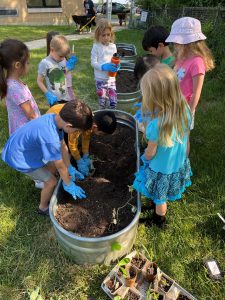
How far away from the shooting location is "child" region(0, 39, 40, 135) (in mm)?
2666

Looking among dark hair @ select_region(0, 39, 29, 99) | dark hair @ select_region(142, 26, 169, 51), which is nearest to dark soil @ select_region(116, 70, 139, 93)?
dark hair @ select_region(142, 26, 169, 51)

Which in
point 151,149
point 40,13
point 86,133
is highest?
point 40,13

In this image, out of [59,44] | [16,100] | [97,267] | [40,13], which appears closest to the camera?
[97,267]

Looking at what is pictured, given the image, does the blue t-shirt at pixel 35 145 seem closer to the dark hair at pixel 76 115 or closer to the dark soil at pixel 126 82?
the dark hair at pixel 76 115

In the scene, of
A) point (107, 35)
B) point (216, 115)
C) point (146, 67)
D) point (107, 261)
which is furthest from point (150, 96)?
point (216, 115)

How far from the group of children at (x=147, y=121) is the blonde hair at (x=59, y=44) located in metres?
0.01

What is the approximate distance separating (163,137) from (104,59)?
2.39 m

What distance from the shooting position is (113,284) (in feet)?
7.24

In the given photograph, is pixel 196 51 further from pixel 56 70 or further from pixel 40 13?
pixel 40 13

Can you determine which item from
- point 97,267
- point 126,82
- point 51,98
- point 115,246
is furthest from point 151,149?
point 126,82

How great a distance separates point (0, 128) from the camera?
4.57m

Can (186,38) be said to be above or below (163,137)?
above

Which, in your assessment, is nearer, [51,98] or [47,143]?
[47,143]

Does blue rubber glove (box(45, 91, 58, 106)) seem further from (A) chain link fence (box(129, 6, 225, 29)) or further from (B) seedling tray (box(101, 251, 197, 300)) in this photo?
(A) chain link fence (box(129, 6, 225, 29))
